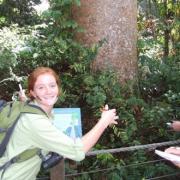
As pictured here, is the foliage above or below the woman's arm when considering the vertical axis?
above

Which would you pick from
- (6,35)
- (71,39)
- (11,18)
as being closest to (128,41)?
(71,39)

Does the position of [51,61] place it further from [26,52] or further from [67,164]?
[67,164]

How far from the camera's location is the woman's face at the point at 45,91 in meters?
2.73

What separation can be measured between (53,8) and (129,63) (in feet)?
4.65

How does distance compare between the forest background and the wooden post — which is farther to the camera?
the forest background

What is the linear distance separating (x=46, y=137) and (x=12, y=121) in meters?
0.20

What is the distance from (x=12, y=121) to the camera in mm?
2498

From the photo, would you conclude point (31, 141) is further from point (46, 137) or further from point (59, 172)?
point (59, 172)

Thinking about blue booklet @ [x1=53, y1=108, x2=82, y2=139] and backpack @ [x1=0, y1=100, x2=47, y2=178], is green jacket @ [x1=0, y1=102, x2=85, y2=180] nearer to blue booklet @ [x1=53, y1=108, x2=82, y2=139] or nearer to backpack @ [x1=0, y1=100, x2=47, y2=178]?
backpack @ [x1=0, y1=100, x2=47, y2=178]

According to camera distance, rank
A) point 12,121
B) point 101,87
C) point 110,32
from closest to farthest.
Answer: point 12,121 → point 101,87 → point 110,32

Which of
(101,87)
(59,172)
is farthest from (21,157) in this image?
(101,87)

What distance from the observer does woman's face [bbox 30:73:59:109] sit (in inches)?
107

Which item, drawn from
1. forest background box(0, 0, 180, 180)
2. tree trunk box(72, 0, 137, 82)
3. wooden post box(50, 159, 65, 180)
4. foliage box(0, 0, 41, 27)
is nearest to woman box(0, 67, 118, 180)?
wooden post box(50, 159, 65, 180)

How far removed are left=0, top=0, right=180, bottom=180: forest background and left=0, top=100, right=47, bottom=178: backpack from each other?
10.1 feet
